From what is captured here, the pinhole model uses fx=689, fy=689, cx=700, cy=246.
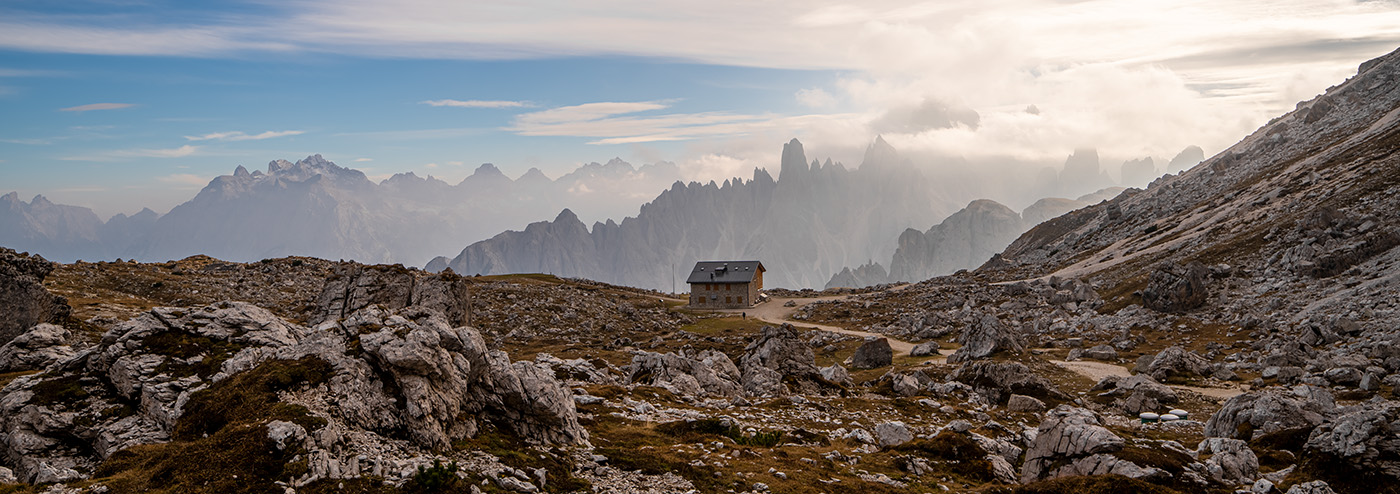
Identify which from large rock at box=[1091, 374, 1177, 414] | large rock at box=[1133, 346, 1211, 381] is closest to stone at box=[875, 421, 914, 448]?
large rock at box=[1091, 374, 1177, 414]

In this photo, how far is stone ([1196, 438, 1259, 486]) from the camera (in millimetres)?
23938

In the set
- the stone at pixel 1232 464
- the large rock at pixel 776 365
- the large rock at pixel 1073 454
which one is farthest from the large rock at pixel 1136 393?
the large rock at pixel 1073 454

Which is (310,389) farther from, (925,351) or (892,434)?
(925,351)

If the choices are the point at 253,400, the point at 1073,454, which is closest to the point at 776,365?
the point at 1073,454

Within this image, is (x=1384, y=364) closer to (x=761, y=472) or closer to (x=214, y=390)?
(x=761, y=472)

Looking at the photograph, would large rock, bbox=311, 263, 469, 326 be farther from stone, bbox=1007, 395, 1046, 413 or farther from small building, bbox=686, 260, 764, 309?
small building, bbox=686, 260, 764, 309

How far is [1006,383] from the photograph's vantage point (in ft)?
155

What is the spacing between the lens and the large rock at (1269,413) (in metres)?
33.1

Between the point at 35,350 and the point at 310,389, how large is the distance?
22.7 meters

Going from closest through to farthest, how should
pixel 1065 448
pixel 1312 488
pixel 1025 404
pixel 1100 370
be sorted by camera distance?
pixel 1312 488 < pixel 1065 448 < pixel 1025 404 < pixel 1100 370

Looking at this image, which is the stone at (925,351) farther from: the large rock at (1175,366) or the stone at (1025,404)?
the stone at (1025,404)

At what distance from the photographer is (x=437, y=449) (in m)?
21.5

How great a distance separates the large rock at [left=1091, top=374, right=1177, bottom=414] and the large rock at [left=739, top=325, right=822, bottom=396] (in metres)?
19.8

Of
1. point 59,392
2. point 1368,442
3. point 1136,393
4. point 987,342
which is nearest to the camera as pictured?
point 1368,442
